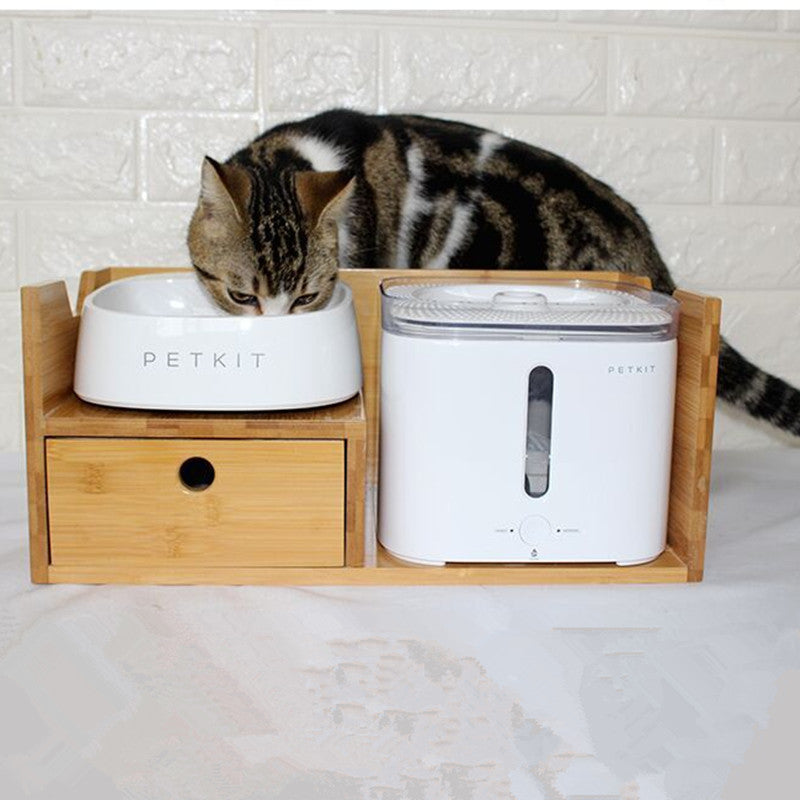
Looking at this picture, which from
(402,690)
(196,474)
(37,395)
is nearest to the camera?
(402,690)

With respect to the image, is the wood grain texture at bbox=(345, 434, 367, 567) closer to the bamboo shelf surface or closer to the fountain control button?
the bamboo shelf surface

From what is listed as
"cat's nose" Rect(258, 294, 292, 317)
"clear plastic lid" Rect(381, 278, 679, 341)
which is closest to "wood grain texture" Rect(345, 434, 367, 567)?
"clear plastic lid" Rect(381, 278, 679, 341)

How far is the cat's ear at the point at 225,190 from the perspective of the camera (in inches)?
45.1

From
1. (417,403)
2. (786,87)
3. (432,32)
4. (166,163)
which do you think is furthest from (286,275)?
(786,87)

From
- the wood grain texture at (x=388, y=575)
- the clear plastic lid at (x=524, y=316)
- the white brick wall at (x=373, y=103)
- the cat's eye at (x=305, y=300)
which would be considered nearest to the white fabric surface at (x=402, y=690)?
the wood grain texture at (x=388, y=575)

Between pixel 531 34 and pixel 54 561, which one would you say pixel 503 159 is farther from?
pixel 54 561

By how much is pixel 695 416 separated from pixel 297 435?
16.7 inches

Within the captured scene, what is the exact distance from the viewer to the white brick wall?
144cm

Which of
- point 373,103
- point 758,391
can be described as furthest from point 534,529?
point 373,103

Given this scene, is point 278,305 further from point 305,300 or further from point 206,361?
point 206,361

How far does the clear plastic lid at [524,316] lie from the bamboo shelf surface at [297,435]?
0.06 metres

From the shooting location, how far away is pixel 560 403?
1.00m

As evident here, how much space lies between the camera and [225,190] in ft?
3.79

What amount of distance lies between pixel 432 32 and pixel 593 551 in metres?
0.85
